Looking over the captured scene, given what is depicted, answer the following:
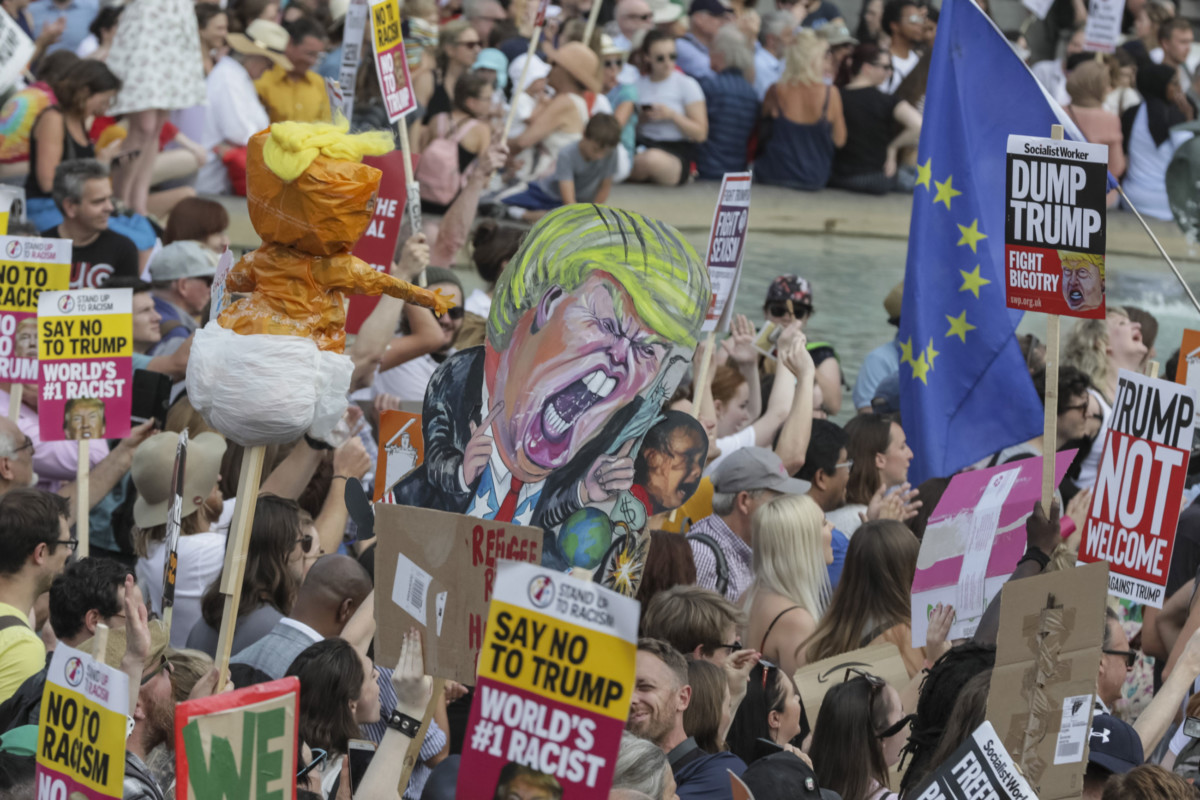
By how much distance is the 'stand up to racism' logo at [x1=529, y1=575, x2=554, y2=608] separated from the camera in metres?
2.88

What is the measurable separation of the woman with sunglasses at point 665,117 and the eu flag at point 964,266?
7.18m

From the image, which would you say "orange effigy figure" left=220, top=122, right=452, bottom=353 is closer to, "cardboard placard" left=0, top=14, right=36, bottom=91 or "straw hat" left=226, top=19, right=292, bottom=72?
"cardboard placard" left=0, top=14, right=36, bottom=91

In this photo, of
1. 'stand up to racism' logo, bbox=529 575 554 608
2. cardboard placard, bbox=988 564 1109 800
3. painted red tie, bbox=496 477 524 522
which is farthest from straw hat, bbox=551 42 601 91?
'stand up to racism' logo, bbox=529 575 554 608

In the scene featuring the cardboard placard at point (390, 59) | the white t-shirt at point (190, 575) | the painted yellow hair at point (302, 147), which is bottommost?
the white t-shirt at point (190, 575)

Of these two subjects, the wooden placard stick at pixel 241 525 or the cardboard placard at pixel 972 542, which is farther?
the cardboard placard at pixel 972 542

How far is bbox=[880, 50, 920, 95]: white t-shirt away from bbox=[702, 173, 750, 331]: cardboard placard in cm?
875

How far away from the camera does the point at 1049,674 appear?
11.7 ft

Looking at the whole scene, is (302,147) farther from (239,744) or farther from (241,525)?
(239,744)

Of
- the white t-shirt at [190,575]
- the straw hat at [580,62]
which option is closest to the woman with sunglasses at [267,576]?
the white t-shirt at [190,575]

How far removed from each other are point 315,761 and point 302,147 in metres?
1.44

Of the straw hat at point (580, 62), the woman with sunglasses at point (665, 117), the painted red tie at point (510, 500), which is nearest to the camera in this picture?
the painted red tie at point (510, 500)

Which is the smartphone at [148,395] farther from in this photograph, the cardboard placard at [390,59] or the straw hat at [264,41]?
the straw hat at [264,41]

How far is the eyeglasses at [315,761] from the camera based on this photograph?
12.4 feet

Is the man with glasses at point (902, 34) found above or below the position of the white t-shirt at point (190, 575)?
above
